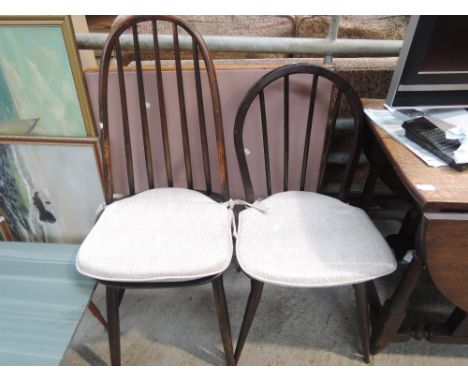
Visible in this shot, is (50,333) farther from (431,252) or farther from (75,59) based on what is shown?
(431,252)

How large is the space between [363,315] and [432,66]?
0.74 m

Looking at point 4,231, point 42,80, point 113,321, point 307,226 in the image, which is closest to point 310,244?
point 307,226

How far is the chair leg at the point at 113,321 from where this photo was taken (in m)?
0.90

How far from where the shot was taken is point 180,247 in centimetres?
82

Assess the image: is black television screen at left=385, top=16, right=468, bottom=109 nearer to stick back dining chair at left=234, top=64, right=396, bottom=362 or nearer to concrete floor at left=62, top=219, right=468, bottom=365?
stick back dining chair at left=234, top=64, right=396, bottom=362

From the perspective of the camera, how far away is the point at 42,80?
0.96m

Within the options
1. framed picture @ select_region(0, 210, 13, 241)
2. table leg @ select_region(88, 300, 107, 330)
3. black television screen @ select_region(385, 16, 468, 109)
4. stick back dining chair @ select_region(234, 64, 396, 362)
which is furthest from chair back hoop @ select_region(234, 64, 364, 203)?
framed picture @ select_region(0, 210, 13, 241)

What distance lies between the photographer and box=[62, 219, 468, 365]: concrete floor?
1091mm

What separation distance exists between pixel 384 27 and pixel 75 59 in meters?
1.43

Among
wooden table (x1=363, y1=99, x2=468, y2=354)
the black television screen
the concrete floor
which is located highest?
the black television screen

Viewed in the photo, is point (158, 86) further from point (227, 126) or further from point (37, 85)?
point (37, 85)

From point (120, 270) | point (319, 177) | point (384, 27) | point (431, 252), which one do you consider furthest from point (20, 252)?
point (384, 27)

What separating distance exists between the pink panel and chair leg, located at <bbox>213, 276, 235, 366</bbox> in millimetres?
437

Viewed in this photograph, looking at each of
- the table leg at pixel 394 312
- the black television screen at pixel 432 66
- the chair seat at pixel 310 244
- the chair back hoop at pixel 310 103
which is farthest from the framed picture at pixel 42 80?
the table leg at pixel 394 312
